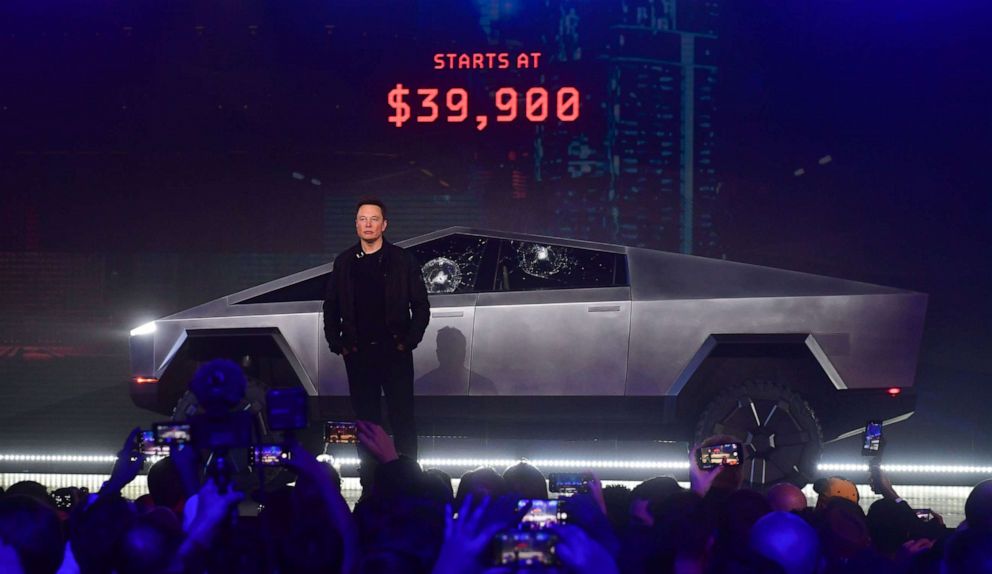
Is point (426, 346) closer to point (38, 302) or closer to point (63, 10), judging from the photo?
point (38, 302)

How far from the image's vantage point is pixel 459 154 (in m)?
7.83

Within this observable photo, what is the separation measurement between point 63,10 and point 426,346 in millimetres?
4052

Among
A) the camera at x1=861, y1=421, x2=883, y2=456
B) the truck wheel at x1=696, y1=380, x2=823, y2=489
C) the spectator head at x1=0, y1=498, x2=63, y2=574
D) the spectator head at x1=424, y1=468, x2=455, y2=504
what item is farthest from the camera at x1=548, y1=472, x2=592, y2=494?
the truck wheel at x1=696, y1=380, x2=823, y2=489

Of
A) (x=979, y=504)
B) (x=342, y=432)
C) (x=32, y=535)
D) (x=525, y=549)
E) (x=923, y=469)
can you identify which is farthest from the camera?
(x=923, y=469)

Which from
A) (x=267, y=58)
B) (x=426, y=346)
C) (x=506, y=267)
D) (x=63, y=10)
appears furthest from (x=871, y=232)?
(x=63, y=10)

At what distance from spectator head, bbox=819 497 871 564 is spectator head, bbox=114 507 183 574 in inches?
60.4

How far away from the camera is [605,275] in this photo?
6.38 m

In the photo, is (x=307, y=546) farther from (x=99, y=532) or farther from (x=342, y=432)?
(x=342, y=432)

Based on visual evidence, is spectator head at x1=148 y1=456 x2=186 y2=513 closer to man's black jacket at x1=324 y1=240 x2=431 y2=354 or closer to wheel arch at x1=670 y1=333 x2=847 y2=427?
man's black jacket at x1=324 y1=240 x2=431 y2=354

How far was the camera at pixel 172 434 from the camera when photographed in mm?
2955


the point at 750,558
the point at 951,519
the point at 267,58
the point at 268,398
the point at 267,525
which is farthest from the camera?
the point at 267,58

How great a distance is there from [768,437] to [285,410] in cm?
378

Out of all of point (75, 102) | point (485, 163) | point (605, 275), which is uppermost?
point (75, 102)

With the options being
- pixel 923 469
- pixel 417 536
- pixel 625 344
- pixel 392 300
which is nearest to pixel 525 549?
pixel 417 536
